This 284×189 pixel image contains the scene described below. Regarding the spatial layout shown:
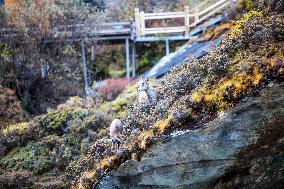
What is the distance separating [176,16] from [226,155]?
13.6 metres

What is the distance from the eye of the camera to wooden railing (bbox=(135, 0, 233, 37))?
1844 centimetres

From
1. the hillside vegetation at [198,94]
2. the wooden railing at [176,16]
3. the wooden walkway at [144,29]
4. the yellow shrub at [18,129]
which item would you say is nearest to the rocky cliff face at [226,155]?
the hillside vegetation at [198,94]

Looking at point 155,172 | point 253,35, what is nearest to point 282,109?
point 253,35

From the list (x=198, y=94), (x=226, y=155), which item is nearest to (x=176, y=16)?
(x=198, y=94)

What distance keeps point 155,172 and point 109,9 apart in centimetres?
1824

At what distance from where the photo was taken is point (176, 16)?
18.5 m

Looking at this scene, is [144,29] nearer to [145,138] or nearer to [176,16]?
[176,16]

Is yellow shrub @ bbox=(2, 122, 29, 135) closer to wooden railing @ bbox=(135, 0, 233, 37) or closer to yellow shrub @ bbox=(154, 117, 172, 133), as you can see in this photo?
yellow shrub @ bbox=(154, 117, 172, 133)

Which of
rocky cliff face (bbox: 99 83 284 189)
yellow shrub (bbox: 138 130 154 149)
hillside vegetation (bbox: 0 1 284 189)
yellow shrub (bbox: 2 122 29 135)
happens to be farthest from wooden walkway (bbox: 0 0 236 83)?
rocky cliff face (bbox: 99 83 284 189)

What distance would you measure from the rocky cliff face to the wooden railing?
42.6ft

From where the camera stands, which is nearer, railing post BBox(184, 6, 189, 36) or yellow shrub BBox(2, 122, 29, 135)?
yellow shrub BBox(2, 122, 29, 135)

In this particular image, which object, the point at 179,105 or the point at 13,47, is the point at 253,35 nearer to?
the point at 179,105

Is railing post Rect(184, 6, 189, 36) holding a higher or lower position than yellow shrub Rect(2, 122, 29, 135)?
higher

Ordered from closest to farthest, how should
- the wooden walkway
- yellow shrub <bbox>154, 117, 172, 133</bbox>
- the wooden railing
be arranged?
yellow shrub <bbox>154, 117, 172, 133</bbox>, the wooden walkway, the wooden railing
